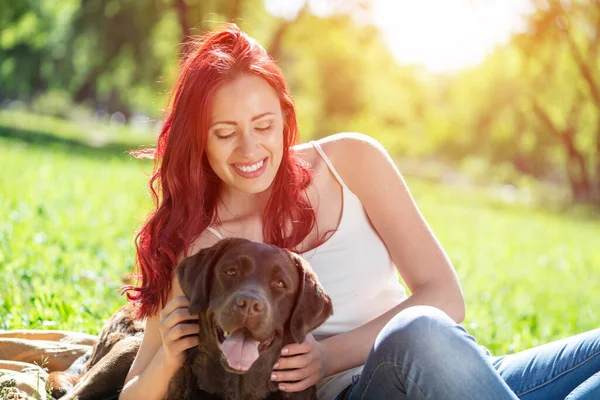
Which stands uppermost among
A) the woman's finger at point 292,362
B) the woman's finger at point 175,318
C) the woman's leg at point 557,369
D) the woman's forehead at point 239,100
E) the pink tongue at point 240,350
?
the woman's forehead at point 239,100

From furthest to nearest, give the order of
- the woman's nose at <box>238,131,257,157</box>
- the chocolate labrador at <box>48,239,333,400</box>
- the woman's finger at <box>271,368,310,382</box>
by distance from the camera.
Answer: the woman's nose at <box>238,131,257,157</box>
the woman's finger at <box>271,368,310,382</box>
the chocolate labrador at <box>48,239,333,400</box>

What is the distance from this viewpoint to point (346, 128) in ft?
153

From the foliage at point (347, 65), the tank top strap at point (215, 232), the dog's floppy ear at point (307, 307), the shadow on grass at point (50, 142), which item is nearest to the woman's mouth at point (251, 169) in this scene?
the tank top strap at point (215, 232)

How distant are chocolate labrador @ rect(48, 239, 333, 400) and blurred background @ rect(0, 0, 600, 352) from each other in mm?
1092

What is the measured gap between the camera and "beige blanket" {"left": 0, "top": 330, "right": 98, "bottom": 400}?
158 inches

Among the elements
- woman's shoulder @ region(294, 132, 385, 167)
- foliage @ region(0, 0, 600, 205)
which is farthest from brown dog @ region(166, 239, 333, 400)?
foliage @ region(0, 0, 600, 205)

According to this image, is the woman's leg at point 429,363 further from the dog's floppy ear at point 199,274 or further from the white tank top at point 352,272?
the dog's floppy ear at point 199,274

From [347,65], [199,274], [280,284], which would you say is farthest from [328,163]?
[347,65]

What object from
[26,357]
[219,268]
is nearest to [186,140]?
[219,268]

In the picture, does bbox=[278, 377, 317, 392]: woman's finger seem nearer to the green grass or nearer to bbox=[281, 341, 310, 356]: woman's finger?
bbox=[281, 341, 310, 356]: woman's finger

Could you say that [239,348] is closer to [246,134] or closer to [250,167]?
[250,167]

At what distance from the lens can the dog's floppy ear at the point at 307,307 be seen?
340 centimetres

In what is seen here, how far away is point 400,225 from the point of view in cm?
416

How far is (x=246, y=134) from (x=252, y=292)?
3.10ft
